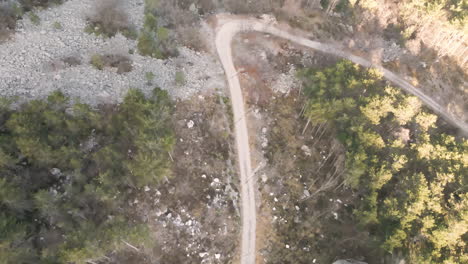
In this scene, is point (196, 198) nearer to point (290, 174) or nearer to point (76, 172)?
point (76, 172)

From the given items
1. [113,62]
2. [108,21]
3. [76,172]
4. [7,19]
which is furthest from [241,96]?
[7,19]

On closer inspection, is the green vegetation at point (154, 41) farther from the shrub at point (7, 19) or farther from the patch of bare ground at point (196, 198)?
the shrub at point (7, 19)

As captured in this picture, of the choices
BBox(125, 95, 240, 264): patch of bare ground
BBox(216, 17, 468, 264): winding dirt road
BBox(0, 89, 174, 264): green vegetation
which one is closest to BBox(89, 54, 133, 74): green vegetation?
BBox(0, 89, 174, 264): green vegetation

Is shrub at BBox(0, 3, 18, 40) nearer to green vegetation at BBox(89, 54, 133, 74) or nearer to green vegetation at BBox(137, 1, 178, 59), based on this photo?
green vegetation at BBox(89, 54, 133, 74)

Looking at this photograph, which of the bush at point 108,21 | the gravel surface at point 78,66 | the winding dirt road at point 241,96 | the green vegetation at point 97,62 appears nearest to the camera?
the winding dirt road at point 241,96

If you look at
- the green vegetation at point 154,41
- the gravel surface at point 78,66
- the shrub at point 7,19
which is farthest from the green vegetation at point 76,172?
the shrub at point 7,19

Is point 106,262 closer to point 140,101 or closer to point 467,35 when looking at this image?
point 140,101
